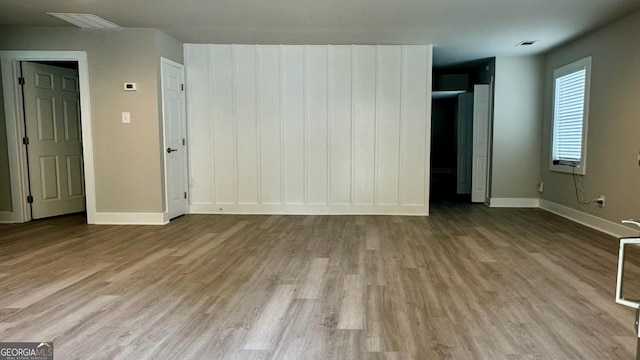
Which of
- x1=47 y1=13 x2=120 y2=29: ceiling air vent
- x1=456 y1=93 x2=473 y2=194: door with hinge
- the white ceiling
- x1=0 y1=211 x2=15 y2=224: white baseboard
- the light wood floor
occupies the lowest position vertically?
the light wood floor

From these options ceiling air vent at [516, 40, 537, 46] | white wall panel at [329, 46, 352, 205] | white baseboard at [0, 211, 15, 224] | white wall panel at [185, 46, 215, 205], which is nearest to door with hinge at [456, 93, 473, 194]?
ceiling air vent at [516, 40, 537, 46]

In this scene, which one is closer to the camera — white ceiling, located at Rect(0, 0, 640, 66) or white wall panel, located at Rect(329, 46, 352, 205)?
white ceiling, located at Rect(0, 0, 640, 66)

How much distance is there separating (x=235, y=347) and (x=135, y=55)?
4194mm

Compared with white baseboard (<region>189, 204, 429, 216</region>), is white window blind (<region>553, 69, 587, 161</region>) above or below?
above

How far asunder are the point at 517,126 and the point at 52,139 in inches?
276

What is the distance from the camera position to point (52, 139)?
5.51 metres

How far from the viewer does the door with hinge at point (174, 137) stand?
17.0 ft

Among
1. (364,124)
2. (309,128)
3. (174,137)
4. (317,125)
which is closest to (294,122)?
(309,128)

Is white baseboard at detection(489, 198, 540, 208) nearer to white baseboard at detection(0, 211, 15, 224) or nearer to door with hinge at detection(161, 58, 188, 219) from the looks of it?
door with hinge at detection(161, 58, 188, 219)

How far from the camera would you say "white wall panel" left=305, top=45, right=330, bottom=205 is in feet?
18.6

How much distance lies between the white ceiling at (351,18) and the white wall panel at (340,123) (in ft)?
0.94

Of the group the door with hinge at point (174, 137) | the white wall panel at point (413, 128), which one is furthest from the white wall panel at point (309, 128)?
the door with hinge at point (174, 137)

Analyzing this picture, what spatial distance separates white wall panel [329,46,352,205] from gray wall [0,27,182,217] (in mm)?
2320

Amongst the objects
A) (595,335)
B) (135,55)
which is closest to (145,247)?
(135,55)
